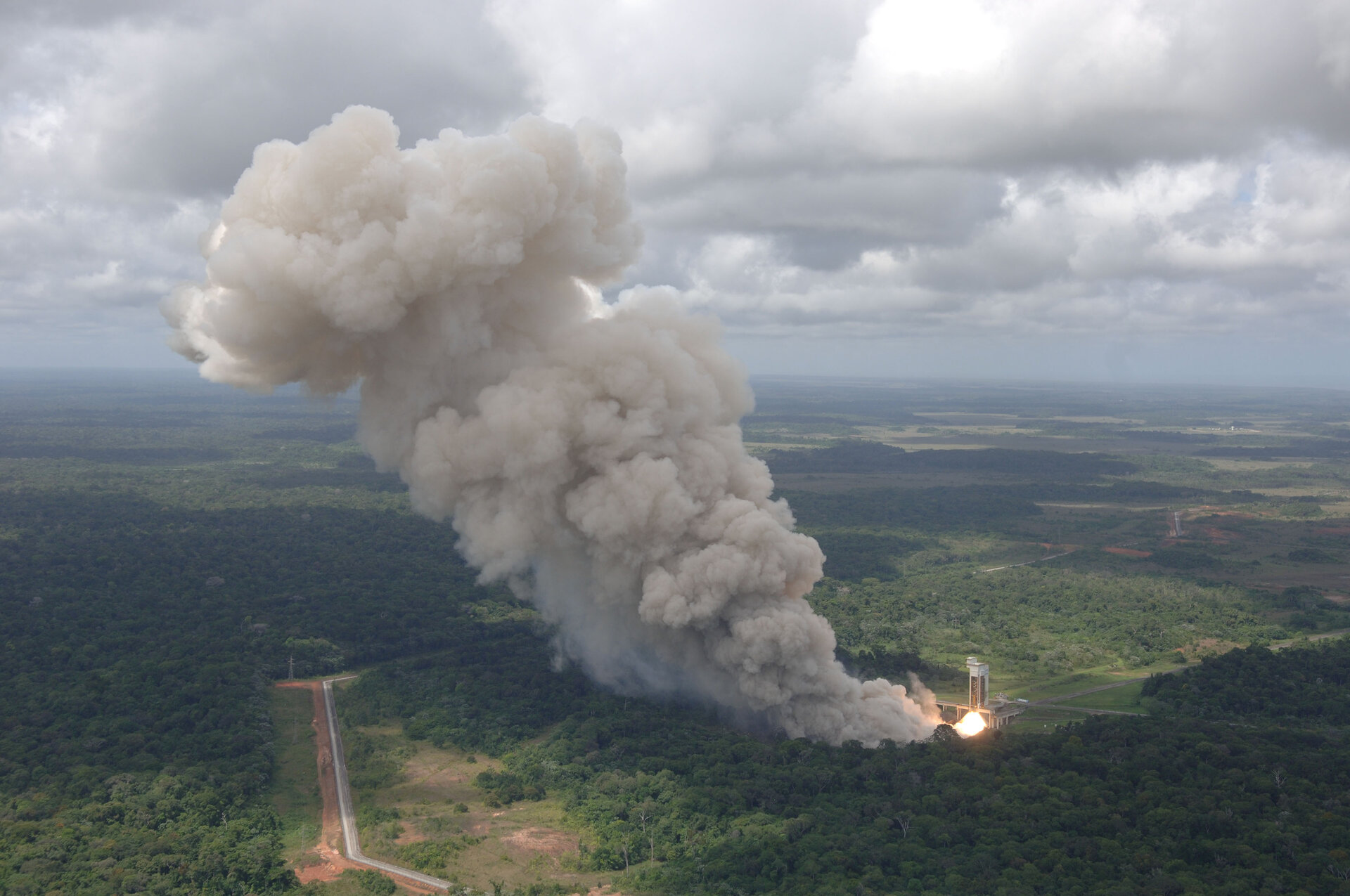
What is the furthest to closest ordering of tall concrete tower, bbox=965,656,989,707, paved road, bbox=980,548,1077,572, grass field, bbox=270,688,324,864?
paved road, bbox=980,548,1077,572, tall concrete tower, bbox=965,656,989,707, grass field, bbox=270,688,324,864

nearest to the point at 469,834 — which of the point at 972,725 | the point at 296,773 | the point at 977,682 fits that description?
the point at 296,773

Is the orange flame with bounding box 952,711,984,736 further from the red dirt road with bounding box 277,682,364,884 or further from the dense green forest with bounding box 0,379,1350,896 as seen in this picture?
the red dirt road with bounding box 277,682,364,884

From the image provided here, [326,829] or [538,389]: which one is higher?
[538,389]

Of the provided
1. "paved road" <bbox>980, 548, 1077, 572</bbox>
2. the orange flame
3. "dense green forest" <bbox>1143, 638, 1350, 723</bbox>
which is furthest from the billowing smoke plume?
"paved road" <bbox>980, 548, 1077, 572</bbox>

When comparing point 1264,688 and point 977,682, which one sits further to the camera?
point 1264,688

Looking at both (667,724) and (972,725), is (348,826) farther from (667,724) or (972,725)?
(972,725)

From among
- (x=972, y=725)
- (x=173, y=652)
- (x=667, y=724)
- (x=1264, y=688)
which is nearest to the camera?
(x=667, y=724)

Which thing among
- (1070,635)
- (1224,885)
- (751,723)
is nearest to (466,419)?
(751,723)

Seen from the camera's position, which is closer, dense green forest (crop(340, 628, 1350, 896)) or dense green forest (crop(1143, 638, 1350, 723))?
dense green forest (crop(340, 628, 1350, 896))
